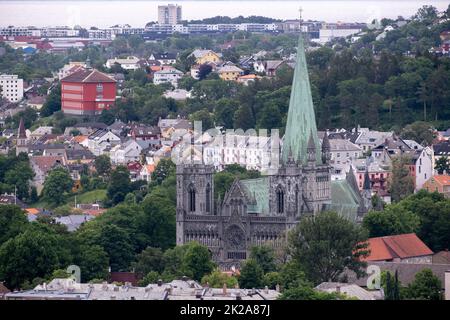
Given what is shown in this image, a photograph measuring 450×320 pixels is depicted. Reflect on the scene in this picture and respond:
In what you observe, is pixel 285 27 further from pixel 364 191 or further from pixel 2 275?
pixel 2 275

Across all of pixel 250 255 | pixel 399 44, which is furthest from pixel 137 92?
pixel 250 255

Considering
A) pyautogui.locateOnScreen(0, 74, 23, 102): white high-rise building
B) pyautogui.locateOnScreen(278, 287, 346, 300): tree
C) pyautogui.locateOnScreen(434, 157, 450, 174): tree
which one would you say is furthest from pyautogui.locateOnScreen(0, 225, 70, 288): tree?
pyautogui.locateOnScreen(0, 74, 23, 102): white high-rise building

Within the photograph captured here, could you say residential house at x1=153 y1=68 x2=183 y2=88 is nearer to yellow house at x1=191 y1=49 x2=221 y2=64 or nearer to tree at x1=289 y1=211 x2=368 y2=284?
yellow house at x1=191 y1=49 x2=221 y2=64

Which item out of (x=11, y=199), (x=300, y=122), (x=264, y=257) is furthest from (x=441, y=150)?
(x=264, y=257)

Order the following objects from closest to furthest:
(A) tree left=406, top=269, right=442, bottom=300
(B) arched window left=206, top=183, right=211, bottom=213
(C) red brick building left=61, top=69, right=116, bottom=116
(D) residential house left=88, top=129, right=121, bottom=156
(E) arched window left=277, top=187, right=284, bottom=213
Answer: (A) tree left=406, top=269, right=442, bottom=300, (E) arched window left=277, top=187, right=284, bottom=213, (B) arched window left=206, top=183, right=211, bottom=213, (D) residential house left=88, top=129, right=121, bottom=156, (C) red brick building left=61, top=69, right=116, bottom=116

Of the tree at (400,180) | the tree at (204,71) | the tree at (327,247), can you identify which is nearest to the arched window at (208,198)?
the tree at (327,247)

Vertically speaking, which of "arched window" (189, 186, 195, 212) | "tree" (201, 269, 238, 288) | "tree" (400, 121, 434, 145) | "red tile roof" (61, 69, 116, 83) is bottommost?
"red tile roof" (61, 69, 116, 83)

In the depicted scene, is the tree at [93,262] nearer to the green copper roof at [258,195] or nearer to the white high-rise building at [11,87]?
the green copper roof at [258,195]
